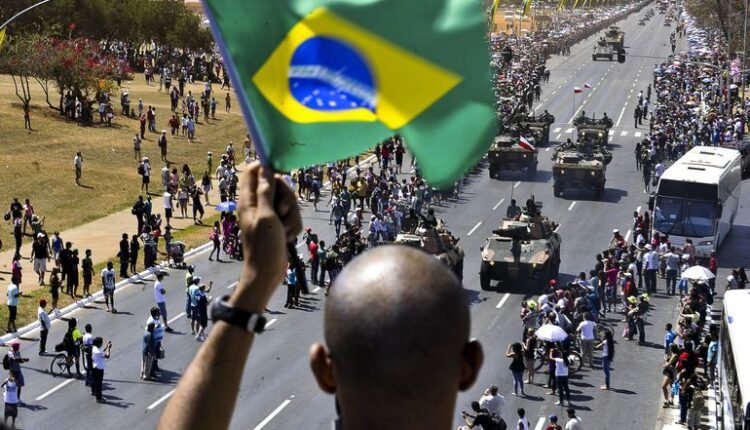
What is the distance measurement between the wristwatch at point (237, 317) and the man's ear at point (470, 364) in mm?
641

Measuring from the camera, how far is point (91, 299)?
114 feet

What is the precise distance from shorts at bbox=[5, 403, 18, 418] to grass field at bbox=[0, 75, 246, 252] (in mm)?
15788

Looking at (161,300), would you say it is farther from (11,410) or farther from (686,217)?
(686,217)

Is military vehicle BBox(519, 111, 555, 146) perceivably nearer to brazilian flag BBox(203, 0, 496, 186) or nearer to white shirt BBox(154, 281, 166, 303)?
white shirt BBox(154, 281, 166, 303)

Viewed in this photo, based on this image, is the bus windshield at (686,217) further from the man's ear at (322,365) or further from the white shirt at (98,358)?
the man's ear at (322,365)

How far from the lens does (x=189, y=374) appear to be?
3.79 metres

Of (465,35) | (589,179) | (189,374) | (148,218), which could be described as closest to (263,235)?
(189,374)

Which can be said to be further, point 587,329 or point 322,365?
point 587,329

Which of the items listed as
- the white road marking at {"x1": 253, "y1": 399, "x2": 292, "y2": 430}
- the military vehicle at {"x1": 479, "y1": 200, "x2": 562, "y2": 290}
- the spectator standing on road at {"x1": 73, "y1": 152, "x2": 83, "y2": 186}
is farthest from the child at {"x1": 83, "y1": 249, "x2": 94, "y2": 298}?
the spectator standing on road at {"x1": 73, "y1": 152, "x2": 83, "y2": 186}

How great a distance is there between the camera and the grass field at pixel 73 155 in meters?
47.7

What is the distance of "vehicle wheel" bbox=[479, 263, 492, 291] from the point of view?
36781 mm

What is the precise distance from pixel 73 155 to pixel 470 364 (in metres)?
54.5

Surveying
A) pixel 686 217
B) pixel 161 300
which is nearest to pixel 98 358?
pixel 161 300

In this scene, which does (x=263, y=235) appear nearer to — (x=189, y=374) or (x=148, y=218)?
(x=189, y=374)
